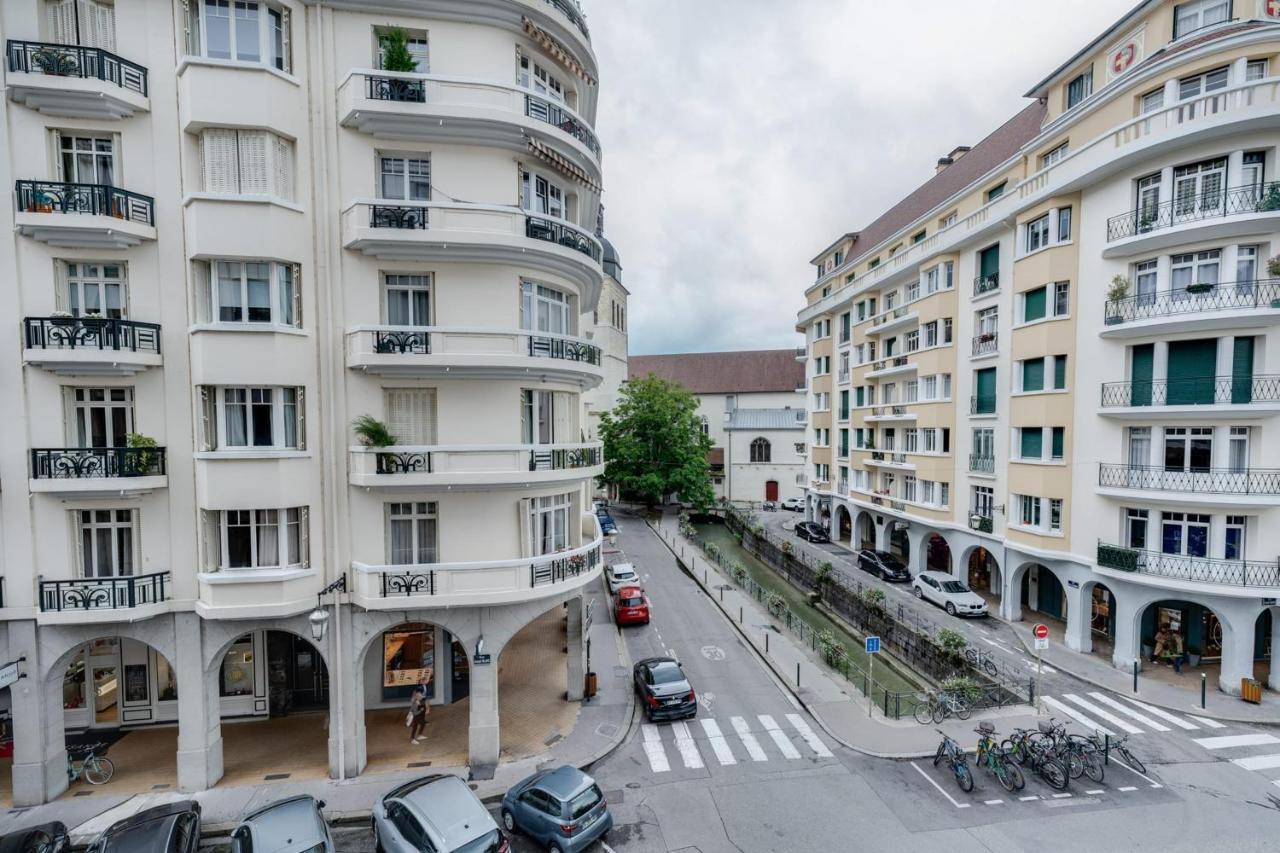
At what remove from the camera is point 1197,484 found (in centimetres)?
1980

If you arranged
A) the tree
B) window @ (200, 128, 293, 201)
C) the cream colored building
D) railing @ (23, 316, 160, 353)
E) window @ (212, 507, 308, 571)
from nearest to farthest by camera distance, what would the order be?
1. railing @ (23, 316, 160, 353)
2. window @ (200, 128, 293, 201)
3. window @ (212, 507, 308, 571)
4. the cream colored building
5. the tree

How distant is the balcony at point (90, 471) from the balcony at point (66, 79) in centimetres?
798

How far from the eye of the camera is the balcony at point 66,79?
43.6 ft

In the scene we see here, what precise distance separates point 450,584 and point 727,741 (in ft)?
30.3

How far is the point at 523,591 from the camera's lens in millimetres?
15008

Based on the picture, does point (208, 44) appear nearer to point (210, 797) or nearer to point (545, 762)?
point (210, 797)

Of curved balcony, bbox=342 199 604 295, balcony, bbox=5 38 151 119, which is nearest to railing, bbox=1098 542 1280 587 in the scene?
curved balcony, bbox=342 199 604 295

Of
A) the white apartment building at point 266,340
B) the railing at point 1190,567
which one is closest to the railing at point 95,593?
the white apartment building at point 266,340

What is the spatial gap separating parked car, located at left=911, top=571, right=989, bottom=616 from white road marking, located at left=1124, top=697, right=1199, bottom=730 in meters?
8.04

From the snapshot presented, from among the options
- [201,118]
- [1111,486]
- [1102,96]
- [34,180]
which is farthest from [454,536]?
[1102,96]

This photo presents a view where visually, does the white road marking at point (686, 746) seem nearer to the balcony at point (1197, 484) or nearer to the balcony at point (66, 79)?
the balcony at point (1197, 484)

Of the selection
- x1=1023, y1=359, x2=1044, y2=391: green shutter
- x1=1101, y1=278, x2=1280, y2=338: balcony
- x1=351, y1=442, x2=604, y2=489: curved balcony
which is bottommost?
x1=351, y1=442, x2=604, y2=489: curved balcony

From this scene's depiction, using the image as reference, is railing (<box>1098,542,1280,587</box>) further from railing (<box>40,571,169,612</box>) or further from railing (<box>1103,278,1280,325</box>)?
railing (<box>40,571,169,612</box>)

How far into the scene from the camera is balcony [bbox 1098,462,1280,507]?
18.9 metres
